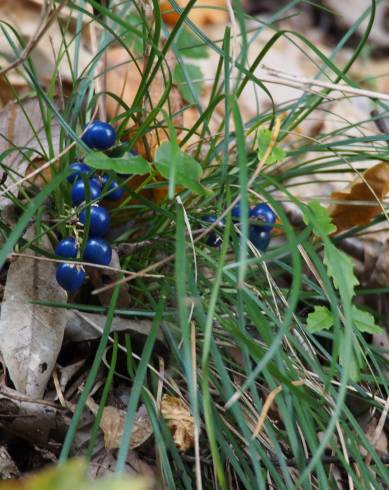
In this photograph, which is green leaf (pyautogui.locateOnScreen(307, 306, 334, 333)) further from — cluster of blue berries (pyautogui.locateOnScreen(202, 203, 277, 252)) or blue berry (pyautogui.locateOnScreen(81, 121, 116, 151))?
blue berry (pyautogui.locateOnScreen(81, 121, 116, 151))

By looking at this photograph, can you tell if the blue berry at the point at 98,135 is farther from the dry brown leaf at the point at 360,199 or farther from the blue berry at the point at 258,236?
the dry brown leaf at the point at 360,199

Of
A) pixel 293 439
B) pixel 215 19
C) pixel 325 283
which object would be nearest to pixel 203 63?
pixel 215 19

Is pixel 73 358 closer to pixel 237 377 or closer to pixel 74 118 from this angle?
pixel 237 377

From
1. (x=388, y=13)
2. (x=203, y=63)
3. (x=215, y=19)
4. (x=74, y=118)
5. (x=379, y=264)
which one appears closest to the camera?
(x=74, y=118)

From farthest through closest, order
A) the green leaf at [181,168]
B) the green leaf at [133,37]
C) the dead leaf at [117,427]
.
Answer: the green leaf at [133,37] → the dead leaf at [117,427] → the green leaf at [181,168]

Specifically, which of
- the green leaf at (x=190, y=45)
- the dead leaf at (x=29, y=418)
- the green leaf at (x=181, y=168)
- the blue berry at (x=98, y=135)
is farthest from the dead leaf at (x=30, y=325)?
the green leaf at (x=190, y=45)

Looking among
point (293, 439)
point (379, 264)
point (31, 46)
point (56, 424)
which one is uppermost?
point (31, 46)
